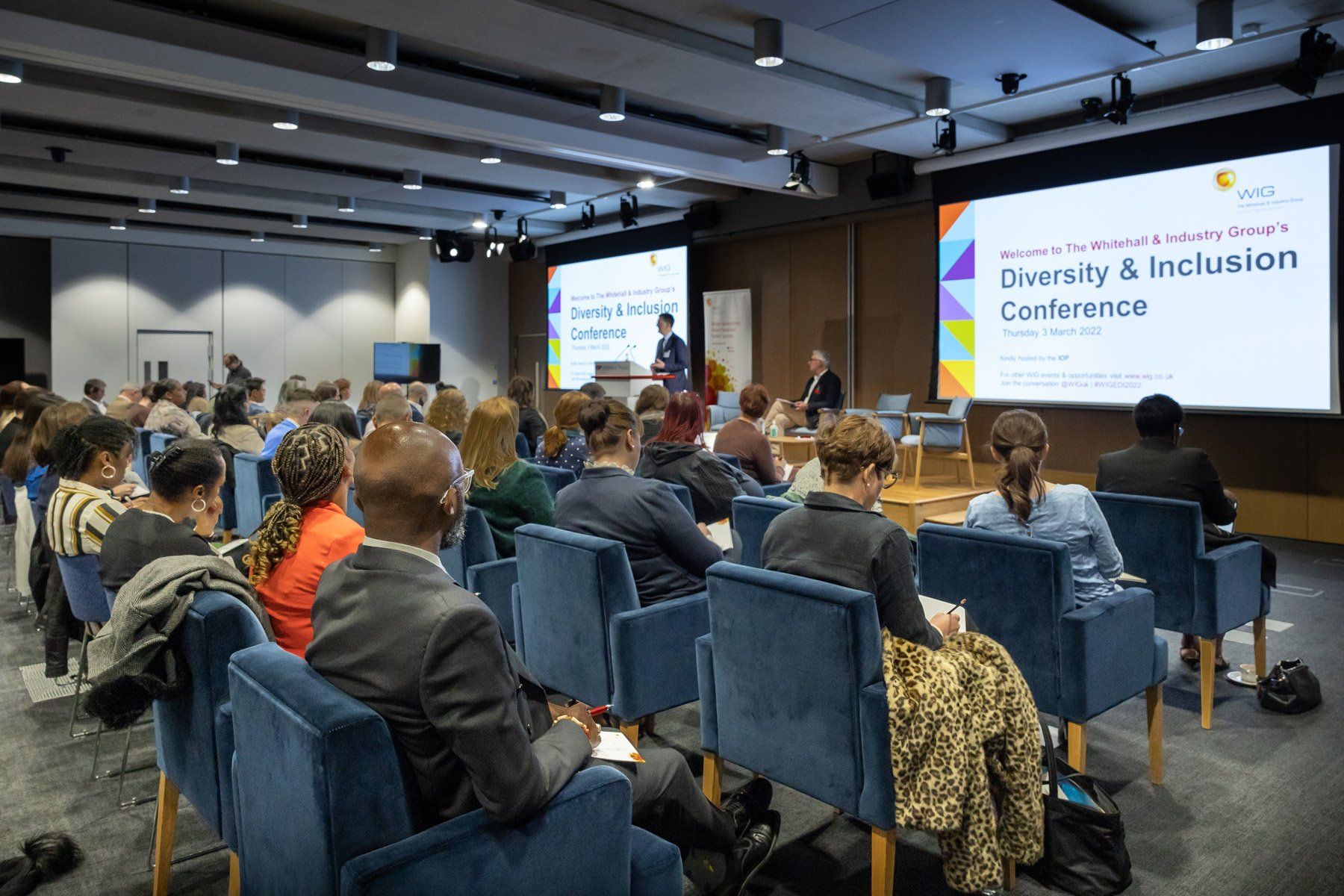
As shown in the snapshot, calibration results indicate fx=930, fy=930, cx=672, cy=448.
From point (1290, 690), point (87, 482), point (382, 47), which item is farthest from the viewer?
point (382, 47)

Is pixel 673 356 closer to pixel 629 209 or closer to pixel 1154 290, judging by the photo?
pixel 629 209

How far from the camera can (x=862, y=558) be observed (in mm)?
2211

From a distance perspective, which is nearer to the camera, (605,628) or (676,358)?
(605,628)

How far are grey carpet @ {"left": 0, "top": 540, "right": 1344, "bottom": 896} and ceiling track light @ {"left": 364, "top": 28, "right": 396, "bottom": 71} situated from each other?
13.3ft

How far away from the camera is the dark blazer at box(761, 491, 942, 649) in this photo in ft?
7.23

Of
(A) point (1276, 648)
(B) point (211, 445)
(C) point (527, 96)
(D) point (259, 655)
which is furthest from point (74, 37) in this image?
(A) point (1276, 648)

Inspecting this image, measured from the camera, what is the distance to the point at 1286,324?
671cm

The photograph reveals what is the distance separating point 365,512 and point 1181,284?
24.1 feet

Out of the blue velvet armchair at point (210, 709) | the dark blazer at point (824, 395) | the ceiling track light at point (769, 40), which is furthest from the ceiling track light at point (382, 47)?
the dark blazer at point (824, 395)

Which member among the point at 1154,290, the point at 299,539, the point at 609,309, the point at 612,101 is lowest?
the point at 299,539

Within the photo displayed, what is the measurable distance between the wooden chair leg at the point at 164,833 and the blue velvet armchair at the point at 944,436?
22.5 ft

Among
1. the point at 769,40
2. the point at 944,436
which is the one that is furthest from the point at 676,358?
the point at 769,40

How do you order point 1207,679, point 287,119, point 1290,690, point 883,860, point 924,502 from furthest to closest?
point 287,119
point 924,502
point 1290,690
point 1207,679
point 883,860

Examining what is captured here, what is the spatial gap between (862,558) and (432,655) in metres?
1.14
